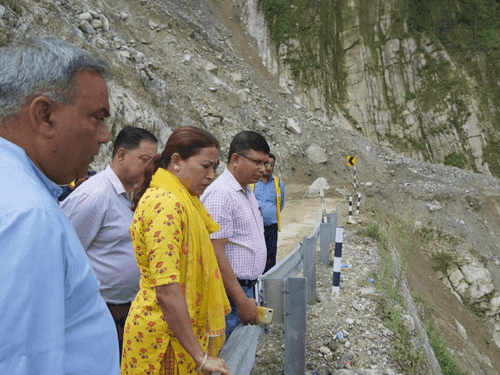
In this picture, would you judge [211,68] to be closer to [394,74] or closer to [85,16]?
[85,16]

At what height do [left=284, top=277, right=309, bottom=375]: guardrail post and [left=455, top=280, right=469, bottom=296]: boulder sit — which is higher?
[left=284, top=277, right=309, bottom=375]: guardrail post

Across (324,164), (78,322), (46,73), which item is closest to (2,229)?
(78,322)

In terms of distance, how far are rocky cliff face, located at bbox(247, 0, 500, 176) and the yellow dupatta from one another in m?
24.1

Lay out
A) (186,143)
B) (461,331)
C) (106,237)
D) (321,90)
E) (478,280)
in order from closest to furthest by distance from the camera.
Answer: (186,143) → (106,237) → (461,331) → (478,280) → (321,90)

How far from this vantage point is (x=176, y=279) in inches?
62.5

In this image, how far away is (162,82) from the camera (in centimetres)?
1440

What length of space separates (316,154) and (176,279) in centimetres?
1808

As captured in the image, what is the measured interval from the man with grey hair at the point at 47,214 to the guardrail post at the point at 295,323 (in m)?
1.97

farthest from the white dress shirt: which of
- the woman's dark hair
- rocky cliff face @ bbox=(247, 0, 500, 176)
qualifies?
rocky cliff face @ bbox=(247, 0, 500, 176)

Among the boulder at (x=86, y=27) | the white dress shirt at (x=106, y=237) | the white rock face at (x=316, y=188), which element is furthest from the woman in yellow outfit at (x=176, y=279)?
the white rock face at (x=316, y=188)

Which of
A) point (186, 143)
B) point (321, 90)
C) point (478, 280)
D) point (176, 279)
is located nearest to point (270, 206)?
point (186, 143)

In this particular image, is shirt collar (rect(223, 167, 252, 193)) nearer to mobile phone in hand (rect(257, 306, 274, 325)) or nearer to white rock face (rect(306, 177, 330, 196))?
mobile phone in hand (rect(257, 306, 274, 325))

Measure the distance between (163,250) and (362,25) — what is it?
29.5m

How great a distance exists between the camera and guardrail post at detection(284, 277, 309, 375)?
2840mm
